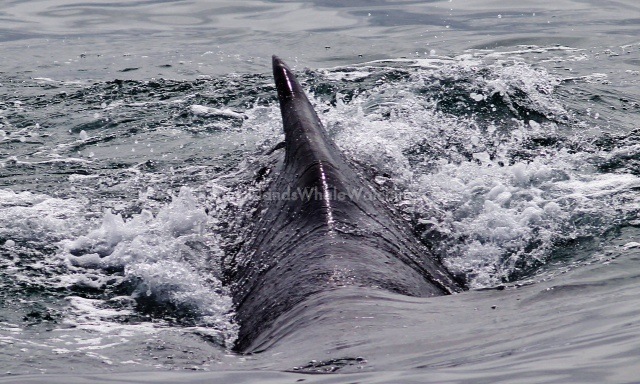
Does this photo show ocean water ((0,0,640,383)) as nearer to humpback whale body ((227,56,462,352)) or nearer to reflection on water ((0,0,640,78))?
reflection on water ((0,0,640,78))

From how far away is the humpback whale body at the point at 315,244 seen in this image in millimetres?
5883

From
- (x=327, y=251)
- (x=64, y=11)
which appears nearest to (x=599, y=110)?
(x=327, y=251)

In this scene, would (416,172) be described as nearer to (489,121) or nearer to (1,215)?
(489,121)

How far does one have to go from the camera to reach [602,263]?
6703mm

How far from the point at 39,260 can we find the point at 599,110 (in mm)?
6808

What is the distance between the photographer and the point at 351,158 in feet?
27.5

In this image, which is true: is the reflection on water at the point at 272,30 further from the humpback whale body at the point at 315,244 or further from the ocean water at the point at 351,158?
the humpback whale body at the point at 315,244

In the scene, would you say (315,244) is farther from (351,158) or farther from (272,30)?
(272,30)

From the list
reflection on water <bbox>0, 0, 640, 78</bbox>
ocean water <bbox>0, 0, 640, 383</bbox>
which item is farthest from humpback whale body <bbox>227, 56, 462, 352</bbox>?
reflection on water <bbox>0, 0, 640, 78</bbox>

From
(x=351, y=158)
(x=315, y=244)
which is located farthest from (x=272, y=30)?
(x=315, y=244)

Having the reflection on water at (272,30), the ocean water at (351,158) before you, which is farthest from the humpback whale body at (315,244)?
the reflection on water at (272,30)

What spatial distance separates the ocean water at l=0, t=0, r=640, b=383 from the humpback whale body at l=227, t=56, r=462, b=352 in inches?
10.2

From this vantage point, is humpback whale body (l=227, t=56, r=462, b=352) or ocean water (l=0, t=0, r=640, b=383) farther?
humpback whale body (l=227, t=56, r=462, b=352)

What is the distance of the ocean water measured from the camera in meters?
4.77
